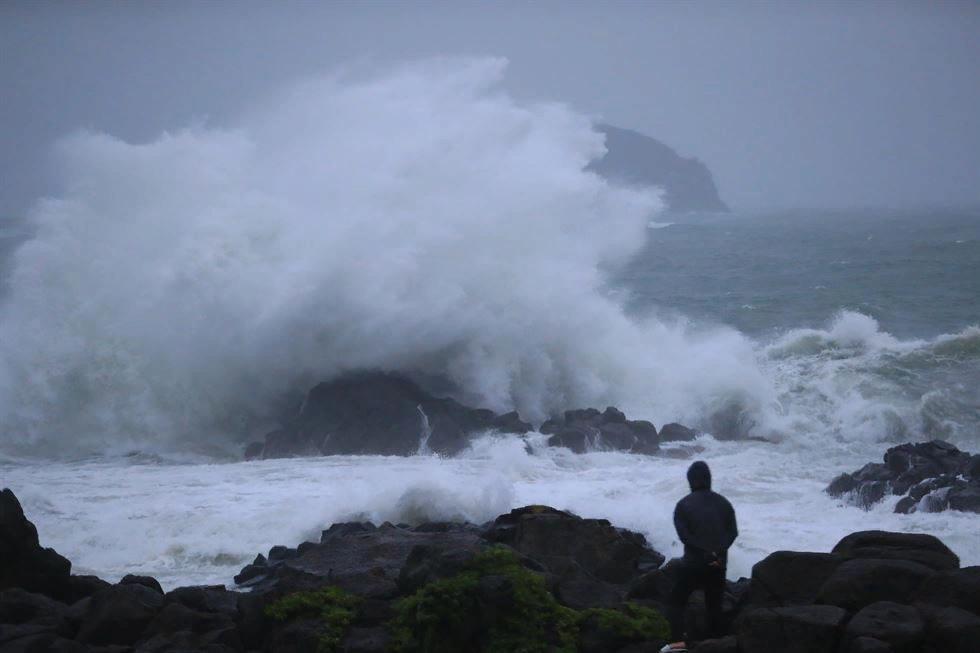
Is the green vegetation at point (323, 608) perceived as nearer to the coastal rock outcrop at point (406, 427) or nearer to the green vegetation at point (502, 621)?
the green vegetation at point (502, 621)

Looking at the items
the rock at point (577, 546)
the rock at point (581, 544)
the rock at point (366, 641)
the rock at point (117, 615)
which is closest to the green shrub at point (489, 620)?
the rock at point (366, 641)

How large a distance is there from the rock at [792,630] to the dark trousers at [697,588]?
0.47m

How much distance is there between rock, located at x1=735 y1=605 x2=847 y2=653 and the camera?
7.54 meters

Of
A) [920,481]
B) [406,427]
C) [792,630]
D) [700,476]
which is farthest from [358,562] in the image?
[406,427]

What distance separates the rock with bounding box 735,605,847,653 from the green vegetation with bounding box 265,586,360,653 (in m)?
3.23

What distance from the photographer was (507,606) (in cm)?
842

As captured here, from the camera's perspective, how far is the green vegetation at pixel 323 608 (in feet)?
29.4

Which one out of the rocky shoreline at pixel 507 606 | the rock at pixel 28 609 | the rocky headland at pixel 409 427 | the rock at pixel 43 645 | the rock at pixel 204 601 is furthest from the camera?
the rocky headland at pixel 409 427

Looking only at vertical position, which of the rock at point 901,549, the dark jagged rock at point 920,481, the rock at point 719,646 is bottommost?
the rock at point 719,646

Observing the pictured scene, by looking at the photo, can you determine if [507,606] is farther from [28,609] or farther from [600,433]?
[600,433]

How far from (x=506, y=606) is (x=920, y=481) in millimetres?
9398

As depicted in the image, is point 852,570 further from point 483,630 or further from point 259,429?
point 259,429

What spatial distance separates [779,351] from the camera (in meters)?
29.1

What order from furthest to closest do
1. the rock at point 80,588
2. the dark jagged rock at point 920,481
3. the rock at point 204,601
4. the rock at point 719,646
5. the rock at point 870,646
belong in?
the dark jagged rock at point 920,481 → the rock at point 80,588 → the rock at point 204,601 → the rock at point 719,646 → the rock at point 870,646
